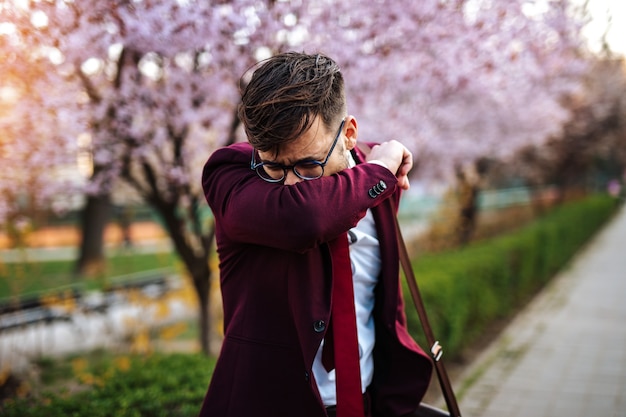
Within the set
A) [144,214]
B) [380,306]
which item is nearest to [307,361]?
[380,306]

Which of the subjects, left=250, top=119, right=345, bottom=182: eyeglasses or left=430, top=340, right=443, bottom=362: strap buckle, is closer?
left=250, top=119, right=345, bottom=182: eyeglasses

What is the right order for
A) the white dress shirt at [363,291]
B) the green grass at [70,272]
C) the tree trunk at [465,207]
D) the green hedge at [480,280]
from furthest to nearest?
1. the tree trunk at [465,207]
2. the green grass at [70,272]
3. the green hedge at [480,280]
4. the white dress shirt at [363,291]

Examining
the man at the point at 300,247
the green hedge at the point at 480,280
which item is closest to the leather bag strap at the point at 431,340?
the man at the point at 300,247

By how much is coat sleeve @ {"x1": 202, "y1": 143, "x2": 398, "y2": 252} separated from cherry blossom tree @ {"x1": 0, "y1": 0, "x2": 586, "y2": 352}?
2.06 metres

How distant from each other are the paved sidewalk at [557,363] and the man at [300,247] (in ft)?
11.5

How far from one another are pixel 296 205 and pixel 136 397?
2.14 metres

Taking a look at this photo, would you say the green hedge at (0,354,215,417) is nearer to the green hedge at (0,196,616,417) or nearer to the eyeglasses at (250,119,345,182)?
the green hedge at (0,196,616,417)

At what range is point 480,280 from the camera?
741 centimetres

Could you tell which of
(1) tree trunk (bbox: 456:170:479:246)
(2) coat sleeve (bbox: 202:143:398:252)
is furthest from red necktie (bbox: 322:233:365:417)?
(1) tree trunk (bbox: 456:170:479:246)

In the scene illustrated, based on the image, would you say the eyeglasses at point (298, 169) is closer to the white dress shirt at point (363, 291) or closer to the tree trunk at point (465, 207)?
the white dress shirt at point (363, 291)

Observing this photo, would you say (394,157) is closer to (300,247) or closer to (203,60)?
(300,247)

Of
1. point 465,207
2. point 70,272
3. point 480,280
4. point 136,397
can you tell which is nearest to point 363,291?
point 136,397

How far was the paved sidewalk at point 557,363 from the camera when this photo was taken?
16.1ft

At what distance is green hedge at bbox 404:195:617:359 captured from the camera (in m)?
5.94
